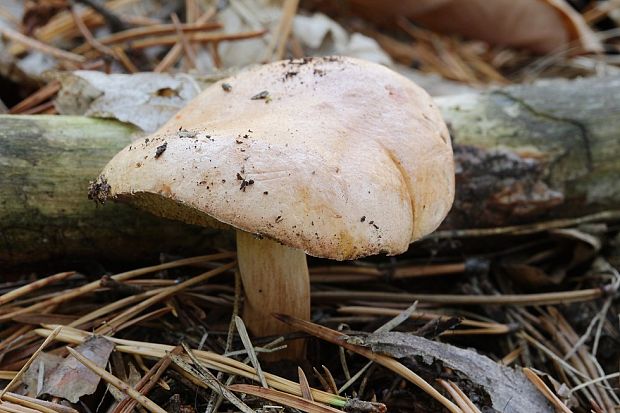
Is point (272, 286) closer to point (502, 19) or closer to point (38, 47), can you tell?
point (38, 47)

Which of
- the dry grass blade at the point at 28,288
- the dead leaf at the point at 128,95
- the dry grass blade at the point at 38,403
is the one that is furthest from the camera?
the dead leaf at the point at 128,95

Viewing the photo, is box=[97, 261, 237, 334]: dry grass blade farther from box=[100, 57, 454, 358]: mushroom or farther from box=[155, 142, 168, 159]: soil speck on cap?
box=[155, 142, 168, 159]: soil speck on cap

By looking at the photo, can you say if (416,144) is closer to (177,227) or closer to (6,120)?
(177,227)

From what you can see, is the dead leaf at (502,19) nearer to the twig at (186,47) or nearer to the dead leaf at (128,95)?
the twig at (186,47)

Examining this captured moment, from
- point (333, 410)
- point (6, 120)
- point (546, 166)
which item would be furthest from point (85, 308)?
point (546, 166)

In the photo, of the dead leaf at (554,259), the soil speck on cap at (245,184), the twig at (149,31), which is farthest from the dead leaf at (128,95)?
the dead leaf at (554,259)
